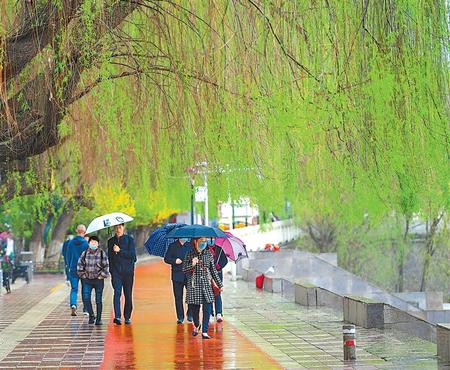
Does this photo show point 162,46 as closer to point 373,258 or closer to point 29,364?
point 29,364

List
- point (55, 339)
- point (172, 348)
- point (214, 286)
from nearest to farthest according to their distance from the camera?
point (172, 348) < point (214, 286) < point (55, 339)

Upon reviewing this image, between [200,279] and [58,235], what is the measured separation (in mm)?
34842

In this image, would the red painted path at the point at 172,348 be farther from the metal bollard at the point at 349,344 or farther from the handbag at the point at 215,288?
the metal bollard at the point at 349,344

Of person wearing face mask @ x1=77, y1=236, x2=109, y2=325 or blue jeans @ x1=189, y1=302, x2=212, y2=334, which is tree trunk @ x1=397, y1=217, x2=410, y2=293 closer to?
person wearing face mask @ x1=77, y1=236, x2=109, y2=325

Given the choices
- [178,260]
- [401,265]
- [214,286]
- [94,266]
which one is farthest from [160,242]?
[401,265]

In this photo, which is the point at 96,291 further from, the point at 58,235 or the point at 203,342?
the point at 58,235

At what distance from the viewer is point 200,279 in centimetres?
1847

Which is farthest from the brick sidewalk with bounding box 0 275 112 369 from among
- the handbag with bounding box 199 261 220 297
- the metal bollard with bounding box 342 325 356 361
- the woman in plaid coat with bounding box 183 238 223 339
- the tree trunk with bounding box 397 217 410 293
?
the tree trunk with bounding box 397 217 410 293

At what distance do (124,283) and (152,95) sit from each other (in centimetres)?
398

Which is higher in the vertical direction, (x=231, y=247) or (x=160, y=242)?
(x=160, y=242)

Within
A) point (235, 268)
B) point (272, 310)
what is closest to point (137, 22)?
point (272, 310)

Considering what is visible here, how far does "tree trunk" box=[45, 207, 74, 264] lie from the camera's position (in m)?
51.2

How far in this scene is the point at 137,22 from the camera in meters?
17.6

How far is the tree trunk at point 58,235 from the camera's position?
168 ft
